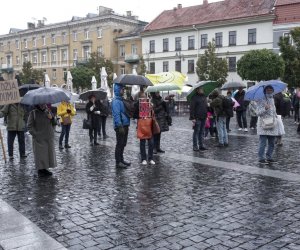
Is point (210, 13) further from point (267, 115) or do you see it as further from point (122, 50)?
point (267, 115)

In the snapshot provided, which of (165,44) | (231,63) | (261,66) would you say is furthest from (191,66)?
(261,66)

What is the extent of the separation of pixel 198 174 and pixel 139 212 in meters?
2.72

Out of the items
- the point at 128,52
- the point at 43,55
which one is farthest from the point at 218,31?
the point at 43,55

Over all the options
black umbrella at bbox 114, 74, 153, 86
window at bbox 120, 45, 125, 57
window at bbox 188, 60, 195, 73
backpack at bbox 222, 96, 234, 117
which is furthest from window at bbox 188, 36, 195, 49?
black umbrella at bbox 114, 74, 153, 86

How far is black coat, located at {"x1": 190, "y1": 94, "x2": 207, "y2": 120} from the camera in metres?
11.1

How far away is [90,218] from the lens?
5.60 meters

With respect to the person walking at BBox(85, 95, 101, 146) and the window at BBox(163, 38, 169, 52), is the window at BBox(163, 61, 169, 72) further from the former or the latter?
the person walking at BBox(85, 95, 101, 146)

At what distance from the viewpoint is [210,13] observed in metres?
51.2

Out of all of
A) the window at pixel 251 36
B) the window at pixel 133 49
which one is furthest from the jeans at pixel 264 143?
the window at pixel 133 49

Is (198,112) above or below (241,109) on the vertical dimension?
above

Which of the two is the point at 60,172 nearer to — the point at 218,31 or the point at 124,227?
the point at 124,227

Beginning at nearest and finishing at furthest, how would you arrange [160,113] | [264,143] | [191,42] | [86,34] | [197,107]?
1. [264,143]
2. [160,113]
3. [197,107]
4. [191,42]
5. [86,34]

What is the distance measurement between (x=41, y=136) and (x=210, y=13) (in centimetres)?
4634

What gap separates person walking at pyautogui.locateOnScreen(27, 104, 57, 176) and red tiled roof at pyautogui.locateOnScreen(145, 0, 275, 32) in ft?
133
